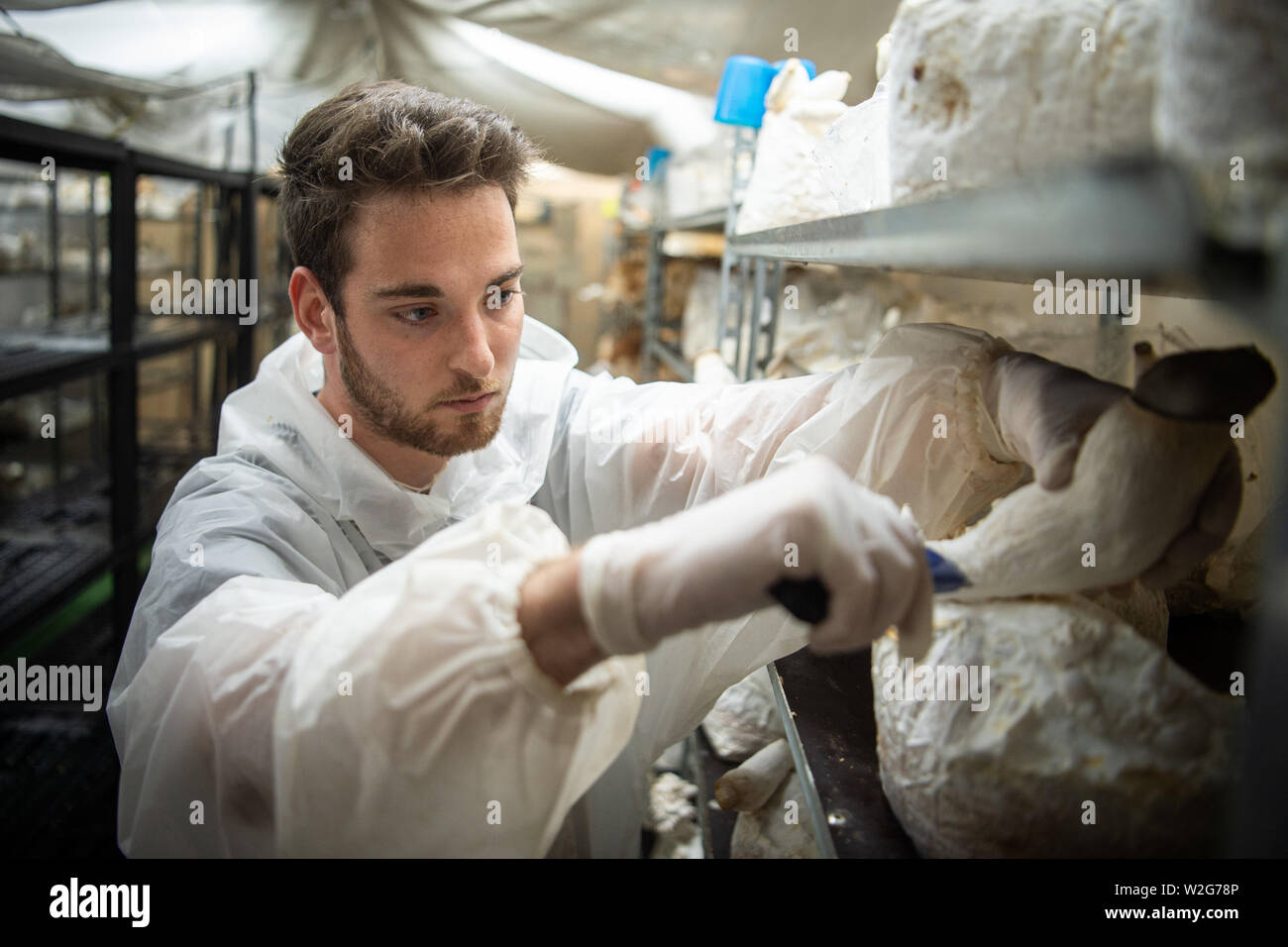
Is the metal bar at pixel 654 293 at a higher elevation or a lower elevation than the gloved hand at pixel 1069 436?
higher

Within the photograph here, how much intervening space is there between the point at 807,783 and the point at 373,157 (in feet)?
3.41

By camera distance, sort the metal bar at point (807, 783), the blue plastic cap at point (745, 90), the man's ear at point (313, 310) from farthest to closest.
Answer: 1. the blue plastic cap at point (745, 90)
2. the man's ear at point (313, 310)
3. the metal bar at point (807, 783)

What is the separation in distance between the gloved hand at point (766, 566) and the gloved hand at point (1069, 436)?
0.18 m

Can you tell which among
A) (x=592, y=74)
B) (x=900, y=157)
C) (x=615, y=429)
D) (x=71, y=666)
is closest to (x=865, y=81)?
(x=592, y=74)

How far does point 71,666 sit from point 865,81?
3285 millimetres

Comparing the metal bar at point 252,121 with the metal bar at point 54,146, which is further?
the metal bar at point 252,121

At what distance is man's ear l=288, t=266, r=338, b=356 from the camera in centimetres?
125

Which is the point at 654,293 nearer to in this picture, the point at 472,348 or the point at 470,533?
the point at 472,348

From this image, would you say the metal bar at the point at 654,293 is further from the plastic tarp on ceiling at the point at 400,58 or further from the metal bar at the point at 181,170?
the metal bar at the point at 181,170

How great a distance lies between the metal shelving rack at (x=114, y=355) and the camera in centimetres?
175

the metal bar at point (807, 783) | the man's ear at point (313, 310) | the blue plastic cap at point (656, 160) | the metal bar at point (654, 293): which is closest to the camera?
the metal bar at point (807, 783)

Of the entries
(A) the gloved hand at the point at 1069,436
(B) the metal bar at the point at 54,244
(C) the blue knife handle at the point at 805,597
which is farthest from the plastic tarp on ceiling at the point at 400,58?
(C) the blue knife handle at the point at 805,597

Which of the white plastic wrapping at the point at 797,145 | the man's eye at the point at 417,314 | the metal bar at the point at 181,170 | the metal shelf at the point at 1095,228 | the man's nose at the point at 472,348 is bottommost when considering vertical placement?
the metal shelf at the point at 1095,228

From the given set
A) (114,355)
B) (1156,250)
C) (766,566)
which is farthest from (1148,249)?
(114,355)
